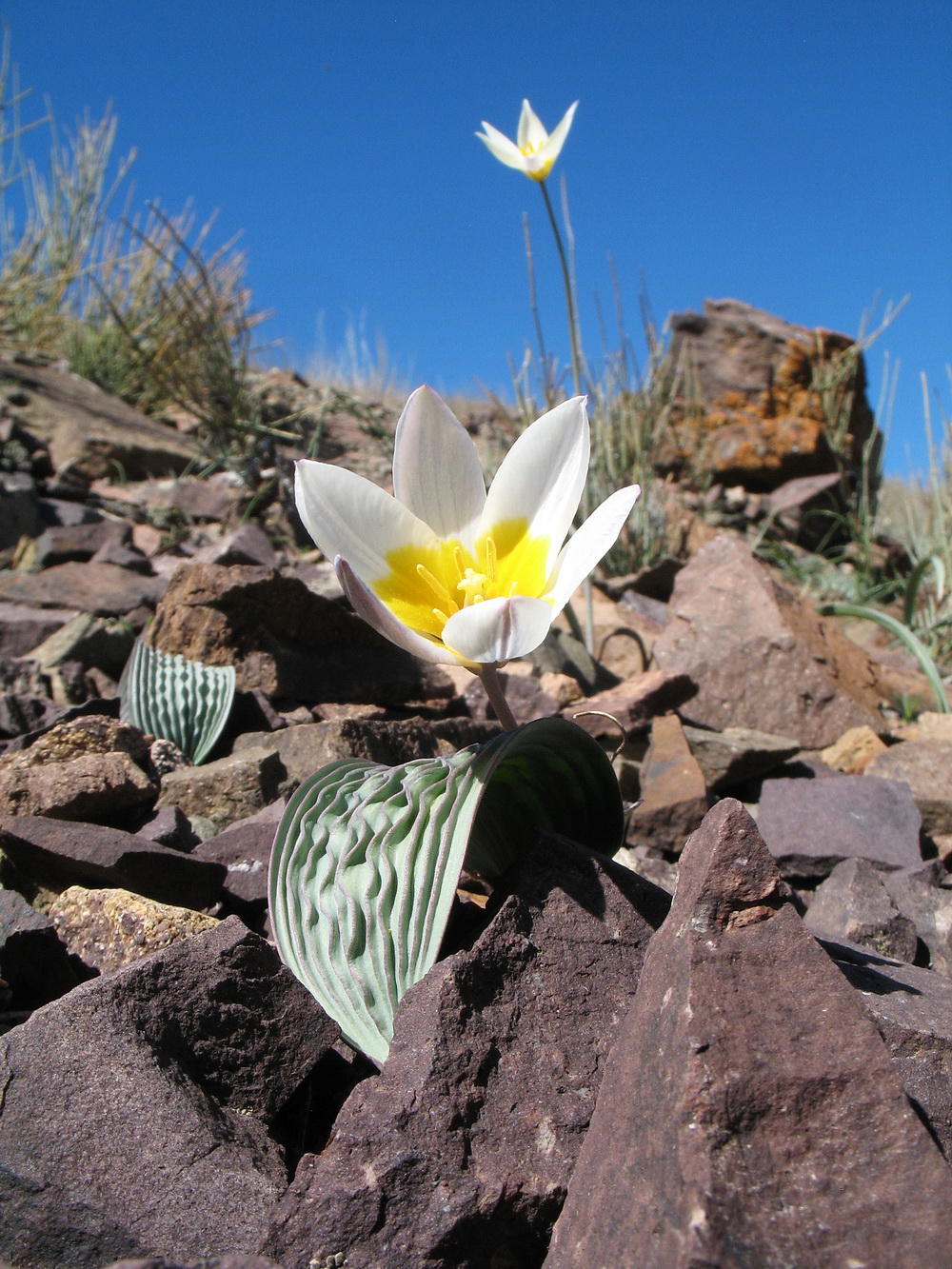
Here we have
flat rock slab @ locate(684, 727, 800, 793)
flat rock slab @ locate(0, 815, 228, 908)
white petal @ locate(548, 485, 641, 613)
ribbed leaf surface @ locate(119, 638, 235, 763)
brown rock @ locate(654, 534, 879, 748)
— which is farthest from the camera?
brown rock @ locate(654, 534, 879, 748)

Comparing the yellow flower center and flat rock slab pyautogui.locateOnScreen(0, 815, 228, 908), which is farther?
flat rock slab pyautogui.locateOnScreen(0, 815, 228, 908)

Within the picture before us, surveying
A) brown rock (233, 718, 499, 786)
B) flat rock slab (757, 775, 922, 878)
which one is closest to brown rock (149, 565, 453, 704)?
brown rock (233, 718, 499, 786)

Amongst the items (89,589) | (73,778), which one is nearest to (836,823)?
(73,778)

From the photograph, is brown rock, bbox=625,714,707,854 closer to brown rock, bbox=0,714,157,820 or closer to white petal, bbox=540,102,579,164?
brown rock, bbox=0,714,157,820

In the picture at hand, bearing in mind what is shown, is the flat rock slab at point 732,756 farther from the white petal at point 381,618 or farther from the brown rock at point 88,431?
the brown rock at point 88,431

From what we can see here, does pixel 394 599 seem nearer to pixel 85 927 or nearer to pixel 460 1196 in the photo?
pixel 85 927
